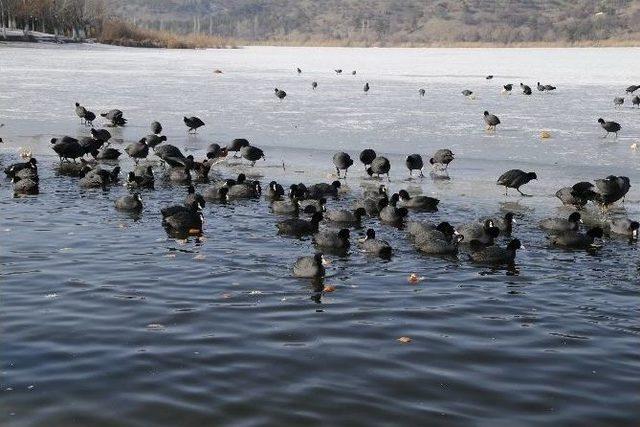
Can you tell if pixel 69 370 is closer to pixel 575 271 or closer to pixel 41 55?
pixel 575 271

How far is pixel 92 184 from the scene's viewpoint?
15867 mm

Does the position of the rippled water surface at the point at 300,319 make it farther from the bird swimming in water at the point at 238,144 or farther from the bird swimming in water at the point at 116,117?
the bird swimming in water at the point at 116,117

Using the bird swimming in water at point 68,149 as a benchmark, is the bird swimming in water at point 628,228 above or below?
below

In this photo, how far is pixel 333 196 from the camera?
51.2 feet

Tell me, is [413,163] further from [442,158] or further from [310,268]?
[310,268]

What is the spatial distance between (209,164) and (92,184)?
10.1 ft

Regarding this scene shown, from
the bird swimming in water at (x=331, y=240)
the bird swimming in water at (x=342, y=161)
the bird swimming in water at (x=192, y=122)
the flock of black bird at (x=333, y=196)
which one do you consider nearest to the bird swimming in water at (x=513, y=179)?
the flock of black bird at (x=333, y=196)

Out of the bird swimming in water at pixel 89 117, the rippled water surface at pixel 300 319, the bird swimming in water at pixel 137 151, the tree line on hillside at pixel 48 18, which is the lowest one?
the rippled water surface at pixel 300 319

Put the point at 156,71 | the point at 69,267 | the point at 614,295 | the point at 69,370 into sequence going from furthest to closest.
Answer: the point at 156,71 < the point at 69,267 < the point at 614,295 < the point at 69,370

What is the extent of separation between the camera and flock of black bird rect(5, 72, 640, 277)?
11383mm

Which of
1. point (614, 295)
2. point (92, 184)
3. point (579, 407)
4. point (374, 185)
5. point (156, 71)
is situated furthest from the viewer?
point (156, 71)

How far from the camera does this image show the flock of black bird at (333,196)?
11383 millimetres

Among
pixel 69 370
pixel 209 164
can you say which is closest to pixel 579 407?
pixel 69 370

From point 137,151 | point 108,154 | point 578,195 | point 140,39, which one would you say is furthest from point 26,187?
point 140,39
